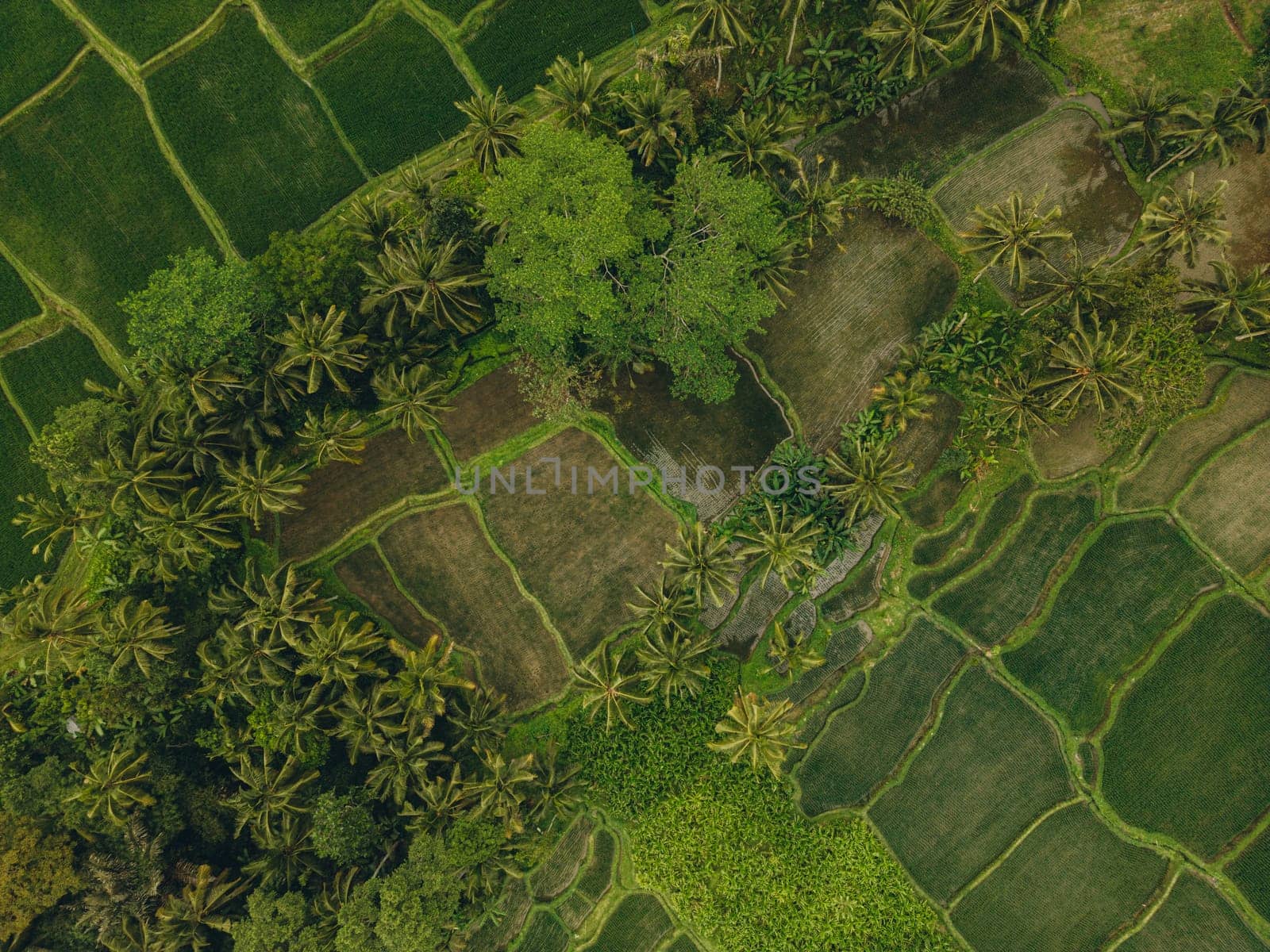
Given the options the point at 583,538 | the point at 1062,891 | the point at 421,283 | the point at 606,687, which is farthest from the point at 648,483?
the point at 1062,891

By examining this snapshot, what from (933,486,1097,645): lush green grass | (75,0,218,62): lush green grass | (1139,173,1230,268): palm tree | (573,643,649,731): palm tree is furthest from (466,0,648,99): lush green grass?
(933,486,1097,645): lush green grass

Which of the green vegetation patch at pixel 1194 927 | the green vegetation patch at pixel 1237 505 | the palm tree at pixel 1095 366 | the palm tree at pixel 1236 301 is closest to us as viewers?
the palm tree at pixel 1095 366

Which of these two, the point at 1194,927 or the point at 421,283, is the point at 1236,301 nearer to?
the point at 1194,927

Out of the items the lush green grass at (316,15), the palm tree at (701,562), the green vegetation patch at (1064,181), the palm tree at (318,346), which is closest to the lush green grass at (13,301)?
the palm tree at (318,346)

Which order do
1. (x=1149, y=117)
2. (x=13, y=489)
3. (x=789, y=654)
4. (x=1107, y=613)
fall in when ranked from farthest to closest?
(x=13, y=489)
(x=1107, y=613)
(x=789, y=654)
(x=1149, y=117)

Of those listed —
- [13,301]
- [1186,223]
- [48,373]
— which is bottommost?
[1186,223]

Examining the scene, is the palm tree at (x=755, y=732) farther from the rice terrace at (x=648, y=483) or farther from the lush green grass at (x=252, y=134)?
the lush green grass at (x=252, y=134)
